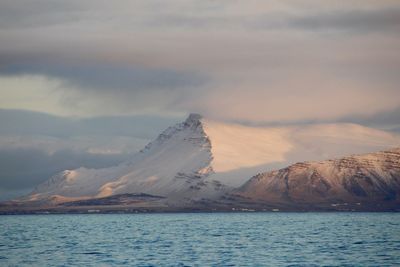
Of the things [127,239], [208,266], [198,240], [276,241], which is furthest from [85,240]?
[208,266]

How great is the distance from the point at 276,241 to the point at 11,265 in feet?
198

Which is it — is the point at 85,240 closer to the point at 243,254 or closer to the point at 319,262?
the point at 243,254

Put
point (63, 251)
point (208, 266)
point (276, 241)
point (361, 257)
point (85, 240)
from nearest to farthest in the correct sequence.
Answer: point (208, 266), point (361, 257), point (63, 251), point (276, 241), point (85, 240)

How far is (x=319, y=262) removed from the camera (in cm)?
12112

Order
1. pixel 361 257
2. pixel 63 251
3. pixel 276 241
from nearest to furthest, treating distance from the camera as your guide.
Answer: pixel 361 257
pixel 63 251
pixel 276 241

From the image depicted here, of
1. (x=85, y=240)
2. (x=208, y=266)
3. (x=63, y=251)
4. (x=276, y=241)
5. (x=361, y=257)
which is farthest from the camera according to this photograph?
(x=85, y=240)

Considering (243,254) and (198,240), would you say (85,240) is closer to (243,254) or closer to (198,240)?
(198,240)

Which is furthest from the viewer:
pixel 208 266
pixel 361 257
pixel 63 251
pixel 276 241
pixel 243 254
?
pixel 276 241

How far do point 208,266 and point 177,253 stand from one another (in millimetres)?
22412

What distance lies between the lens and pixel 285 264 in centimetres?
11912

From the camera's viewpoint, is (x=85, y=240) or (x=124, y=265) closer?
(x=124, y=265)

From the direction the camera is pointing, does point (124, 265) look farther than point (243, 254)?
No

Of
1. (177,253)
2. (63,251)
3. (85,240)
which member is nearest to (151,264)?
(177,253)

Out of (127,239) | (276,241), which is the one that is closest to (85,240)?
(127,239)
